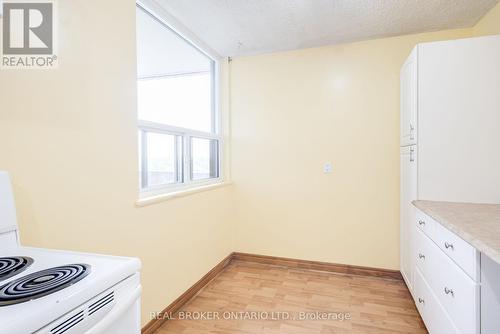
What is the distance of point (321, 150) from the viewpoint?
9.76 feet

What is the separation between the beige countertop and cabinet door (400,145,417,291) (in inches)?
10.3

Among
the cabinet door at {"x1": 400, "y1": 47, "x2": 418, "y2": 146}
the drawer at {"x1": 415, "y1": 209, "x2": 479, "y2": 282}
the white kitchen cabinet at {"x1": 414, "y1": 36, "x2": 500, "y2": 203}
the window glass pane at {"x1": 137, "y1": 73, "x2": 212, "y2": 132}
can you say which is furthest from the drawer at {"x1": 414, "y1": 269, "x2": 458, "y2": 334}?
the window glass pane at {"x1": 137, "y1": 73, "x2": 212, "y2": 132}

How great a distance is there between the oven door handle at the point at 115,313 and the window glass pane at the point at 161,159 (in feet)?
4.17

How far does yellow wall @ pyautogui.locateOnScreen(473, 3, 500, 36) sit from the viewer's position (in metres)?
2.12

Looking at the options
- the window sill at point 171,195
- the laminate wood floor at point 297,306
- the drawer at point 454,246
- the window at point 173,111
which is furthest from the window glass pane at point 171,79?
the drawer at point 454,246

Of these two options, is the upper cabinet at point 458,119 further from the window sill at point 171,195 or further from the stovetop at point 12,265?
the stovetop at point 12,265

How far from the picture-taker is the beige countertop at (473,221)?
42.9 inches

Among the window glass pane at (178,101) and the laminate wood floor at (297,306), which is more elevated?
the window glass pane at (178,101)

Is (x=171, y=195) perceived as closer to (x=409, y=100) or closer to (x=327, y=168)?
(x=327, y=168)

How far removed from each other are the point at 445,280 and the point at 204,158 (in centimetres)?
232

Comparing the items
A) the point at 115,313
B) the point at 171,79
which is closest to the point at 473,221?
the point at 115,313

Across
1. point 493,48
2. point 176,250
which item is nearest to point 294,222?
point 176,250

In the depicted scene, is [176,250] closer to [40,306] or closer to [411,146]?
[40,306]

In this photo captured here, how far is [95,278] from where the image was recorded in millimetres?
810
